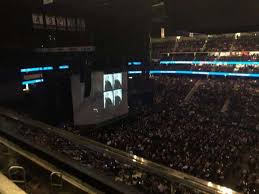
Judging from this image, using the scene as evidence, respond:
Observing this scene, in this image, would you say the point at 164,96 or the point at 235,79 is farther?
the point at 235,79

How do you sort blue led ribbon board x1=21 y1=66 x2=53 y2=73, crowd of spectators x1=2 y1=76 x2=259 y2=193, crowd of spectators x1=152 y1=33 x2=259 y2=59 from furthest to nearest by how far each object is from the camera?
1. crowd of spectators x1=152 y1=33 x2=259 y2=59
2. blue led ribbon board x1=21 y1=66 x2=53 y2=73
3. crowd of spectators x1=2 y1=76 x2=259 y2=193

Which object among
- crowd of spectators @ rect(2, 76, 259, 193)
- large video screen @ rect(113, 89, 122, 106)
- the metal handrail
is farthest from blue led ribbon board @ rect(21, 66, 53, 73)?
the metal handrail

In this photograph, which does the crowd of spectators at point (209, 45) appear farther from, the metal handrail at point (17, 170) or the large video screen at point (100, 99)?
the metal handrail at point (17, 170)

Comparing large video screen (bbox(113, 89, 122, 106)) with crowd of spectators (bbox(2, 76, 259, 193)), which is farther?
large video screen (bbox(113, 89, 122, 106))

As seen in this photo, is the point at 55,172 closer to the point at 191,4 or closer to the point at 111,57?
the point at 191,4

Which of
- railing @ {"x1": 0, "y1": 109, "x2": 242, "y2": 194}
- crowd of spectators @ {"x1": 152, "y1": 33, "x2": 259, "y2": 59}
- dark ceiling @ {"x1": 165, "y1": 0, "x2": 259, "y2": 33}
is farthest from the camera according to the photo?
crowd of spectators @ {"x1": 152, "y1": 33, "x2": 259, "y2": 59}

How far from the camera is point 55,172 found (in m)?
2.54

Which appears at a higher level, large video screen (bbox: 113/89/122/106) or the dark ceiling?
the dark ceiling

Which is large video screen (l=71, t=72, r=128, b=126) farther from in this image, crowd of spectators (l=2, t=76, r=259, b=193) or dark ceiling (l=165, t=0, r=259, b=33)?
dark ceiling (l=165, t=0, r=259, b=33)

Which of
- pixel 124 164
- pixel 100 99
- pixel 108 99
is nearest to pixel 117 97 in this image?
pixel 108 99

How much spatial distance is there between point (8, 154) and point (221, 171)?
8073 mm

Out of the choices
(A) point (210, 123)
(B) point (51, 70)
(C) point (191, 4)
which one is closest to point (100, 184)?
(C) point (191, 4)

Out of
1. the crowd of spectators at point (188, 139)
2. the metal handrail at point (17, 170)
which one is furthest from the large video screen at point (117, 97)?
the metal handrail at point (17, 170)

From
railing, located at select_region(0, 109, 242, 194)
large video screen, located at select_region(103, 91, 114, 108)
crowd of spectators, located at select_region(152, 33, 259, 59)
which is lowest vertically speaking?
large video screen, located at select_region(103, 91, 114, 108)
